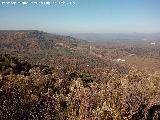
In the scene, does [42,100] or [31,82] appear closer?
[42,100]

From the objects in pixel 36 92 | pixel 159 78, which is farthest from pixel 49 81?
pixel 159 78

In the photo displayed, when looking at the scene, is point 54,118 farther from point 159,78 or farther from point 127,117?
point 159,78

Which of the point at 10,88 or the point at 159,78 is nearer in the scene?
the point at 10,88

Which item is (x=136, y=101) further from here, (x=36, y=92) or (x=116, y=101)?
(x=36, y=92)

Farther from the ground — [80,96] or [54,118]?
[80,96]

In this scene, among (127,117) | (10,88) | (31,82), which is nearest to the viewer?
(127,117)

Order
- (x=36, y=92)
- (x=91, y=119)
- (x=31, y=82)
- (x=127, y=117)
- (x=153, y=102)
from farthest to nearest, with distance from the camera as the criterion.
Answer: (x=31, y=82), (x=36, y=92), (x=153, y=102), (x=127, y=117), (x=91, y=119)

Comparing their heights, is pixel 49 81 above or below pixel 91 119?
below

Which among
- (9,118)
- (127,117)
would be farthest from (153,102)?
(9,118)

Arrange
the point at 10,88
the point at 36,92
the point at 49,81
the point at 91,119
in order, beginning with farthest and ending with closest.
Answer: the point at 49,81, the point at 36,92, the point at 10,88, the point at 91,119
